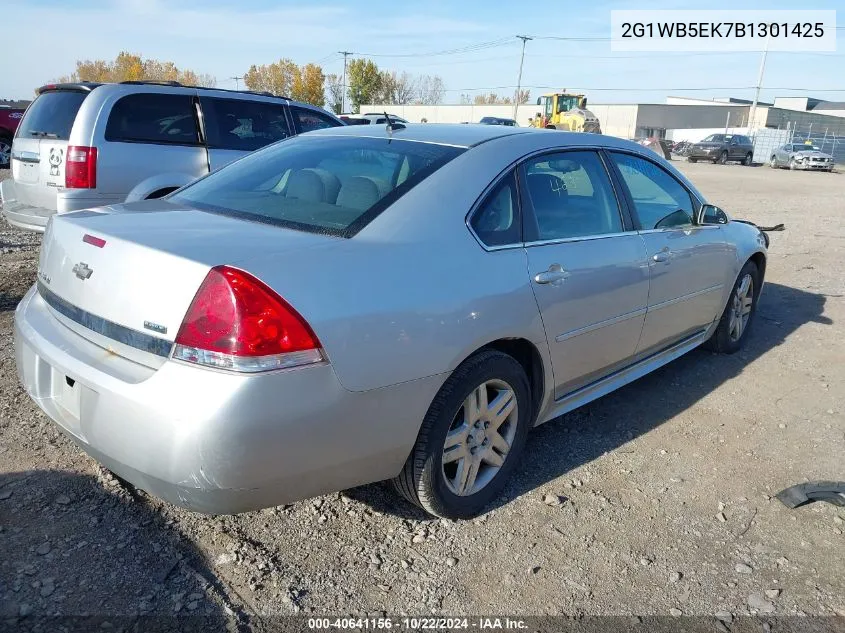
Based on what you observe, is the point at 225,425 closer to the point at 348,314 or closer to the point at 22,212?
the point at 348,314

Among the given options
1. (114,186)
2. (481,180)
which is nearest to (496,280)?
(481,180)

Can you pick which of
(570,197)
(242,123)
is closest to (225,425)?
(570,197)

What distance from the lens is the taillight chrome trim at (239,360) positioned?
2047 mm

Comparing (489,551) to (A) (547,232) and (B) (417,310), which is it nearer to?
(B) (417,310)

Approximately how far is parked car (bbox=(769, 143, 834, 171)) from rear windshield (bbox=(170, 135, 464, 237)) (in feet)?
121

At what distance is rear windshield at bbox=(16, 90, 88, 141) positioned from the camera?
266 inches

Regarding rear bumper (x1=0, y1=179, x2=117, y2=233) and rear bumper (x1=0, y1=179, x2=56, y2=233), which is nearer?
rear bumper (x1=0, y1=179, x2=117, y2=233)

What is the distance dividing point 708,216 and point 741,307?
1.11m

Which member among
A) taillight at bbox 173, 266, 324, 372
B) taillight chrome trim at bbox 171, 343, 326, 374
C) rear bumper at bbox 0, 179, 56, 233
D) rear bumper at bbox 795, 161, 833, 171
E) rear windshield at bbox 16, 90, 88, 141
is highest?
rear bumper at bbox 795, 161, 833, 171

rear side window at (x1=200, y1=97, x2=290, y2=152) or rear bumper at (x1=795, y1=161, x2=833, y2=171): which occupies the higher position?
rear bumper at (x1=795, y1=161, x2=833, y2=171)

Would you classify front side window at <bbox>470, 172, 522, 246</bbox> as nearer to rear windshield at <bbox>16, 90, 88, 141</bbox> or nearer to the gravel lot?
the gravel lot

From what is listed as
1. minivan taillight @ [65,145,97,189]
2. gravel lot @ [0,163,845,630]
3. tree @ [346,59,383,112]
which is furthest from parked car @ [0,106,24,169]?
tree @ [346,59,383,112]

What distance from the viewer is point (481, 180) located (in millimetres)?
2881

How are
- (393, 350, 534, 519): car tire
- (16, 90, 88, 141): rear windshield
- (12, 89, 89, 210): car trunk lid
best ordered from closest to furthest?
(393, 350, 534, 519): car tire → (12, 89, 89, 210): car trunk lid → (16, 90, 88, 141): rear windshield
